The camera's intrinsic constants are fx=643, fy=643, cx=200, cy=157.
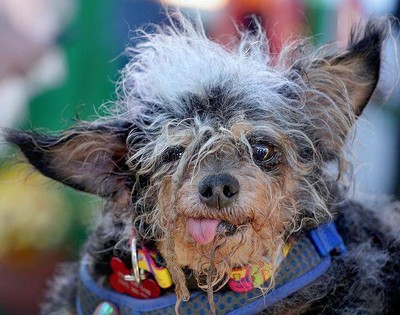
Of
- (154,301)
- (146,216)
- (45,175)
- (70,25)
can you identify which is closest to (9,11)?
(70,25)

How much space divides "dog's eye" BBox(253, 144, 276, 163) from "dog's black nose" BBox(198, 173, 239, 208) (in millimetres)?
130

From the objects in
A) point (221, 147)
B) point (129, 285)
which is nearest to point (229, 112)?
point (221, 147)

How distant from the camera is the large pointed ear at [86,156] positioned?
174 centimetres

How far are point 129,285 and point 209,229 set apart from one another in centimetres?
35

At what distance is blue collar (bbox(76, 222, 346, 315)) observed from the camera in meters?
1.66

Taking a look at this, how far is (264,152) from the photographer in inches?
65.3

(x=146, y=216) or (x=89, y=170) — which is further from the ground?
(x=89, y=170)

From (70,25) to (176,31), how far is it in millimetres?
1239

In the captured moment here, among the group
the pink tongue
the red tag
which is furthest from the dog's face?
the red tag

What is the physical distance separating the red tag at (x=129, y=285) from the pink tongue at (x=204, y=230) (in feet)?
0.78

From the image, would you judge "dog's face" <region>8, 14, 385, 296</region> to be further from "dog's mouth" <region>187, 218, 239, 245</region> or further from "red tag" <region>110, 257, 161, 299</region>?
"red tag" <region>110, 257, 161, 299</region>

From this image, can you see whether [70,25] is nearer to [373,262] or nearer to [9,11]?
[9,11]

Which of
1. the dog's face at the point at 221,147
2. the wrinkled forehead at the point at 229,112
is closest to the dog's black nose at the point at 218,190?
the dog's face at the point at 221,147

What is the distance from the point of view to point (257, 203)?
→ 1.59 meters
